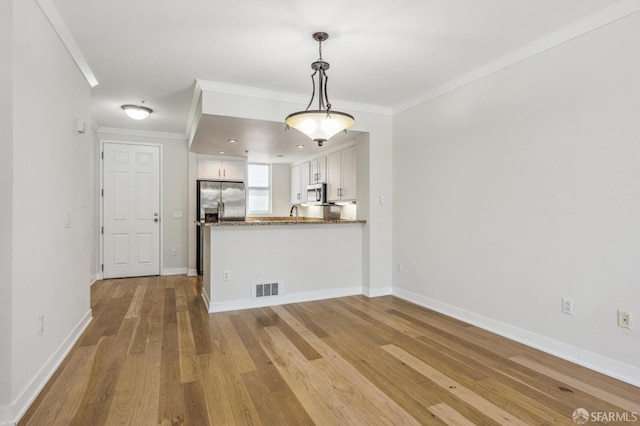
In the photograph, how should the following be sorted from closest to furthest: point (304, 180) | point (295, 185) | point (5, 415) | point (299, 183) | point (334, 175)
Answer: point (5, 415)
point (334, 175)
point (304, 180)
point (299, 183)
point (295, 185)

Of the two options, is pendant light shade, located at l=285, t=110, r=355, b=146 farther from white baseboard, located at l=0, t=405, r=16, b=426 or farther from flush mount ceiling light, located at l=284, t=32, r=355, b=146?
white baseboard, located at l=0, t=405, r=16, b=426

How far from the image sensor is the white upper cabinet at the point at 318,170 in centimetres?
612

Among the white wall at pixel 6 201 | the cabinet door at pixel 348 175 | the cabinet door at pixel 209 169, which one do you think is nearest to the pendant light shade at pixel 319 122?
the white wall at pixel 6 201

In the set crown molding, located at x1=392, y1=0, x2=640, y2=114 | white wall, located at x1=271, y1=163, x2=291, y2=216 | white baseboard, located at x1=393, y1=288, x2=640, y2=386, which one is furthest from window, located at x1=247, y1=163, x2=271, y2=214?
white baseboard, located at x1=393, y1=288, x2=640, y2=386

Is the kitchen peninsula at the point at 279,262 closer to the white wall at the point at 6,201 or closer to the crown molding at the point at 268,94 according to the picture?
the crown molding at the point at 268,94

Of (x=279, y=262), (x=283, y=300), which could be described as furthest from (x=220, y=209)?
(x=283, y=300)

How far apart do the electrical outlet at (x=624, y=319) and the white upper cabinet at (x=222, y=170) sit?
18.6 ft

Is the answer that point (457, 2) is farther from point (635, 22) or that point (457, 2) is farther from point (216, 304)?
point (216, 304)

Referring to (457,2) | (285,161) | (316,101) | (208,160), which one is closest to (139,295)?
(208,160)

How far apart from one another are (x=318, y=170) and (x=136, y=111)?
10.2 ft

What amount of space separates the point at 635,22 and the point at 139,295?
222 inches

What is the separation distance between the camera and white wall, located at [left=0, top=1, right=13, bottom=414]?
1.78 meters

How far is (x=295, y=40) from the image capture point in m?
2.78

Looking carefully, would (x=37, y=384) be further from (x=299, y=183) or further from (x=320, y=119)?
(x=299, y=183)
